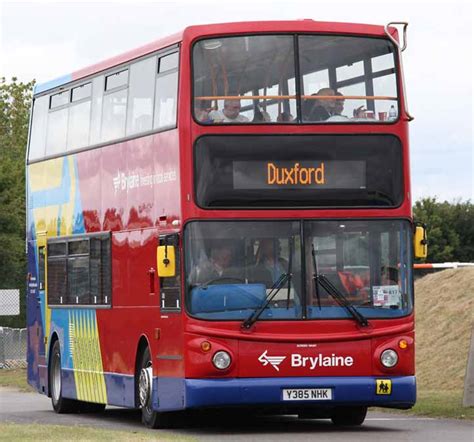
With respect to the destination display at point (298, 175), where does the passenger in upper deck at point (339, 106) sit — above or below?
above

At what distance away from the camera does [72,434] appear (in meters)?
20.0

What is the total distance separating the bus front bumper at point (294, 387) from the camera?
20266 millimetres

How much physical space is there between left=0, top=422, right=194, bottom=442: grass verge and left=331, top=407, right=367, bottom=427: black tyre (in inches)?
108

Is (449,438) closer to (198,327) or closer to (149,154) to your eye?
(198,327)

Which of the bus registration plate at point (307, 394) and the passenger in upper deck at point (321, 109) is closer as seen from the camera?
the bus registration plate at point (307, 394)

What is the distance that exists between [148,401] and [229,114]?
154 inches

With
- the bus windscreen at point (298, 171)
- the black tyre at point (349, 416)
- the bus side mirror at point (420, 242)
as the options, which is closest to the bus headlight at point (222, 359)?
the bus windscreen at point (298, 171)

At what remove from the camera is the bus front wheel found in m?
21.8

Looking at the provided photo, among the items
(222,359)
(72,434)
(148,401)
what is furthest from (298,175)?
(72,434)

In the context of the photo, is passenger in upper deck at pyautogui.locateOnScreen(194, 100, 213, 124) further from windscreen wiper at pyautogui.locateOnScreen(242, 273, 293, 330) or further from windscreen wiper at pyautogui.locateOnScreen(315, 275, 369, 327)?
windscreen wiper at pyautogui.locateOnScreen(315, 275, 369, 327)

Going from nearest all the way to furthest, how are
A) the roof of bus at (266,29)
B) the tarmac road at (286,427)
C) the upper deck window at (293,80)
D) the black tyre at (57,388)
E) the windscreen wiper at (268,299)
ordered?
1. the tarmac road at (286,427)
2. the windscreen wiper at (268,299)
3. the upper deck window at (293,80)
4. the roof of bus at (266,29)
5. the black tyre at (57,388)

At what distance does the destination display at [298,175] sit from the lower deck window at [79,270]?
3.96 m

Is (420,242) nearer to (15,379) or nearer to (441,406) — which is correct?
(441,406)

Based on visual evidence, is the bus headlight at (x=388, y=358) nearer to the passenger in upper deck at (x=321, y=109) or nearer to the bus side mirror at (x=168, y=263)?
the bus side mirror at (x=168, y=263)
